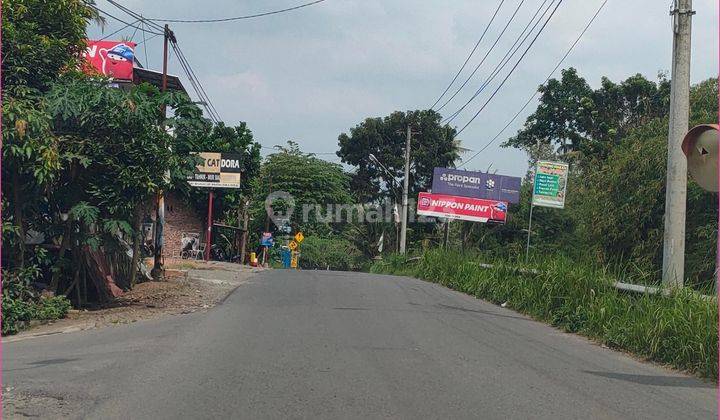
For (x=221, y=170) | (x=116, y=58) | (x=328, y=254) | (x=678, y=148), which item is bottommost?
(x=328, y=254)

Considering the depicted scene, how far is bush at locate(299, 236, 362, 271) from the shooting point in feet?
166

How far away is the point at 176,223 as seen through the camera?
41.6 meters

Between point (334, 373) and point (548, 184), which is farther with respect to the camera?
point (548, 184)

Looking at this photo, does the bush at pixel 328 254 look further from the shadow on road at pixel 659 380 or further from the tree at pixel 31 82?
the shadow on road at pixel 659 380

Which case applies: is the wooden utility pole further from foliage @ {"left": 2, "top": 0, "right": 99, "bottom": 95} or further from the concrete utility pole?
the concrete utility pole

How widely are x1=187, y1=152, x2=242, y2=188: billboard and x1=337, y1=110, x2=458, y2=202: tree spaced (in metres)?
19.9

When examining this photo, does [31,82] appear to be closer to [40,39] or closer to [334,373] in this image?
[40,39]

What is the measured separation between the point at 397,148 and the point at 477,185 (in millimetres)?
11532

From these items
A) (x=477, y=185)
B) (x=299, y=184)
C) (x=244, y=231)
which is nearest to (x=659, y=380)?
(x=477, y=185)

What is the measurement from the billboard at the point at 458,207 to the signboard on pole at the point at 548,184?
22568 mm

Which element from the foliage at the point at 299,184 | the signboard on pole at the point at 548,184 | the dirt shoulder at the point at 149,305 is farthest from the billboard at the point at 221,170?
the signboard on pole at the point at 548,184

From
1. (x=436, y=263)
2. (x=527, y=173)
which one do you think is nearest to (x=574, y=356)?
(x=436, y=263)

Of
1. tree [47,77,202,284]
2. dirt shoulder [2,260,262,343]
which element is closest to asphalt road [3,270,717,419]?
dirt shoulder [2,260,262,343]

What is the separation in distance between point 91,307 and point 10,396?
8398mm
